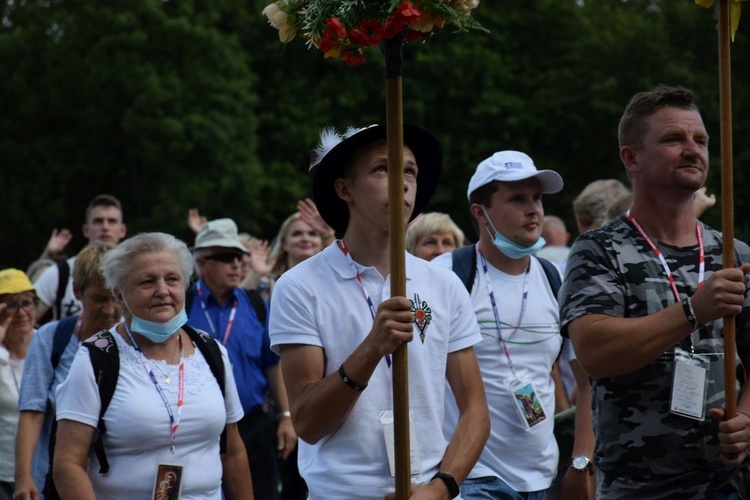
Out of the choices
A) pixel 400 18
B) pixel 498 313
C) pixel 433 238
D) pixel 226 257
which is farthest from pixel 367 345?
pixel 226 257

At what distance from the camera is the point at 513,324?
635cm

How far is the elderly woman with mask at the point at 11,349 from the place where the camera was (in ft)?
24.8

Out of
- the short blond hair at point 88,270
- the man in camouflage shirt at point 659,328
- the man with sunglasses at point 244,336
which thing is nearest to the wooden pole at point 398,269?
the man in camouflage shirt at point 659,328

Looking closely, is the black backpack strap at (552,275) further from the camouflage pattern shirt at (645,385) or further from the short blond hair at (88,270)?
the short blond hair at (88,270)

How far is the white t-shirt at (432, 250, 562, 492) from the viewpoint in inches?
239

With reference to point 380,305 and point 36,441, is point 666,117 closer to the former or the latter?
point 380,305

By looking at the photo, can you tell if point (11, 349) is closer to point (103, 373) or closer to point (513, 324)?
point (103, 373)

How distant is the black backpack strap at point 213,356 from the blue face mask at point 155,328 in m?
0.21

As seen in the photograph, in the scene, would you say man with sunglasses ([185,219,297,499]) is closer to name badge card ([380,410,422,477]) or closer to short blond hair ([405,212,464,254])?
short blond hair ([405,212,464,254])

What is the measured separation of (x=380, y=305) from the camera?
4.12 metres

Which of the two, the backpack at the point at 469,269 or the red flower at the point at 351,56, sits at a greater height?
the red flower at the point at 351,56

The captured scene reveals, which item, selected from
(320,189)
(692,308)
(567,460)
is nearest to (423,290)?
(320,189)

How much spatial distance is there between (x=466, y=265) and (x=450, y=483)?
2.32 meters

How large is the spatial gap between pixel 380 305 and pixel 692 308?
1.13 meters
